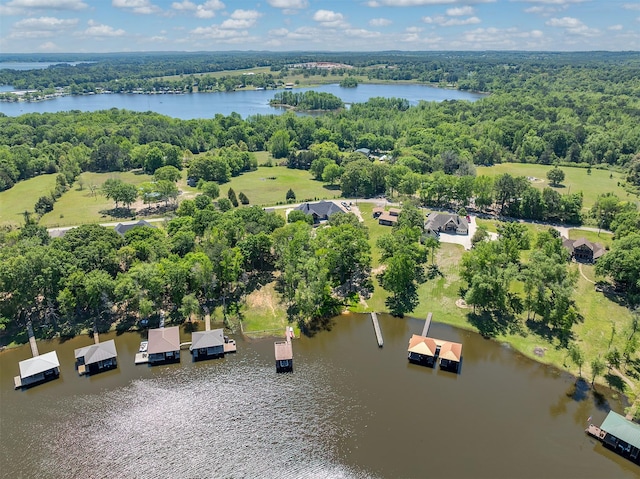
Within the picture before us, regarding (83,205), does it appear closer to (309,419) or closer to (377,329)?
(377,329)

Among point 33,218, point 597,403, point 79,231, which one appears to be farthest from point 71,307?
point 597,403

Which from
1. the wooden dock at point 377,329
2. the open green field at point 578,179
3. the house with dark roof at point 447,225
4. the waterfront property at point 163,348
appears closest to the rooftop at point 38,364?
the waterfront property at point 163,348

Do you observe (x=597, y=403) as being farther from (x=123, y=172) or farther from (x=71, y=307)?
(x=123, y=172)

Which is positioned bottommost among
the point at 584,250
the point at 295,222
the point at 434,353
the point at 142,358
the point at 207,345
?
the point at 142,358

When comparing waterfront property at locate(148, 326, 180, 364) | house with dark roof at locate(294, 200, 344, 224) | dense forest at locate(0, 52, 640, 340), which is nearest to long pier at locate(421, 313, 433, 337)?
dense forest at locate(0, 52, 640, 340)

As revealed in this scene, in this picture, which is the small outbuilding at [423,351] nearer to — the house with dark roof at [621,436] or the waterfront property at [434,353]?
the waterfront property at [434,353]

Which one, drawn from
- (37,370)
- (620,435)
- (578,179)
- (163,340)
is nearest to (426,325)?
(620,435)

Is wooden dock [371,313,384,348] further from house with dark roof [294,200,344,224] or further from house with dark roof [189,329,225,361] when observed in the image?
house with dark roof [294,200,344,224]

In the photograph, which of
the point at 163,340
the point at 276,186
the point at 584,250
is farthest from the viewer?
the point at 276,186
